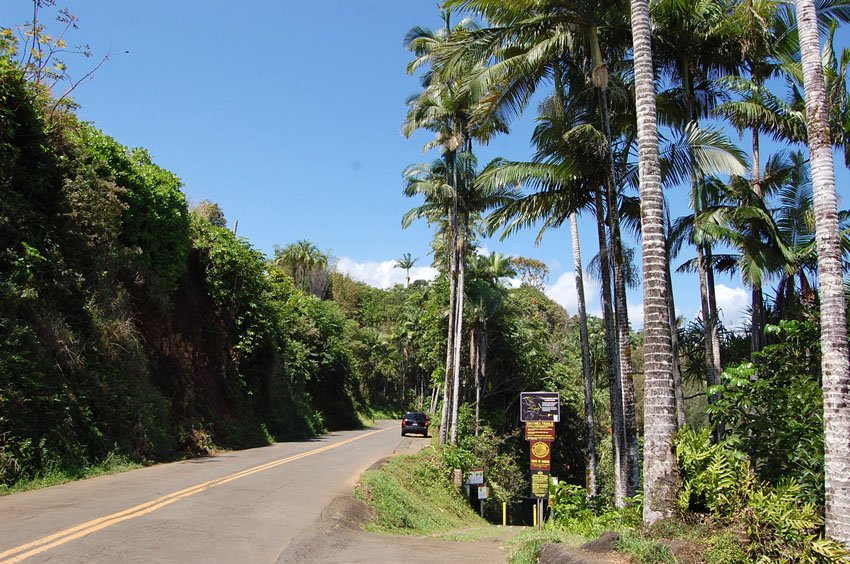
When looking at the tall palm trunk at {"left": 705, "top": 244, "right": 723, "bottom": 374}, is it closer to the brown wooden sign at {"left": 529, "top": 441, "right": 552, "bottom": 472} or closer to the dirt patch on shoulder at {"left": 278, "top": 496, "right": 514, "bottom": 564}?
the brown wooden sign at {"left": 529, "top": 441, "right": 552, "bottom": 472}

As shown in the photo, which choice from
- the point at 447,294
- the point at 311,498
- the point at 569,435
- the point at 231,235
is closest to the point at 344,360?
the point at 447,294

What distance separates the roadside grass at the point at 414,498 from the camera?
1274 centimetres

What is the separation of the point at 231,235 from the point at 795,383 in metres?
23.7

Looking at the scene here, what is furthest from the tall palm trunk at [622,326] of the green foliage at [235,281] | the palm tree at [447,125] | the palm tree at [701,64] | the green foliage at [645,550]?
Answer: the green foliage at [235,281]

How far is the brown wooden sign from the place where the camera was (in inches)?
562

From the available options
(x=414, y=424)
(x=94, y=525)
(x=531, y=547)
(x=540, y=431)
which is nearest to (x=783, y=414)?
(x=531, y=547)

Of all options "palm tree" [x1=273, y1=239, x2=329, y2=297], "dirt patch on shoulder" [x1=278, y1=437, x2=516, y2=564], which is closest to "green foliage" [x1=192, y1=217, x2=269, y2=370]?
"dirt patch on shoulder" [x1=278, y1=437, x2=516, y2=564]

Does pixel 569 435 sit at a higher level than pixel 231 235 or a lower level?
lower

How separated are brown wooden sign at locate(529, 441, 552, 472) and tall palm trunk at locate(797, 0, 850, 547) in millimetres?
7134

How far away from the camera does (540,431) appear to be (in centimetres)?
1485

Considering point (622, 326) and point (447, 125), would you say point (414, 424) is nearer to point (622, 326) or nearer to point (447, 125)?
point (447, 125)

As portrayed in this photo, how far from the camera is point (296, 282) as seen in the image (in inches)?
2704

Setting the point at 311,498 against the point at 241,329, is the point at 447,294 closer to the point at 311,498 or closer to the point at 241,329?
the point at 241,329

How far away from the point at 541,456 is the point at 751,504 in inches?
271
